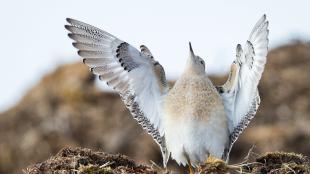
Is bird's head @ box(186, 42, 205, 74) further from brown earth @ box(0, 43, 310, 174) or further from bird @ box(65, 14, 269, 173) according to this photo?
brown earth @ box(0, 43, 310, 174)

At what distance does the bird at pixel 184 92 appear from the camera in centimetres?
1147

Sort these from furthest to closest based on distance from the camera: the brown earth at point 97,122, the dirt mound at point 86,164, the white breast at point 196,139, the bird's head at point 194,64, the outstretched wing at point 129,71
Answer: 1. the brown earth at point 97,122
2. the outstretched wing at point 129,71
3. the bird's head at point 194,64
4. the white breast at point 196,139
5. the dirt mound at point 86,164

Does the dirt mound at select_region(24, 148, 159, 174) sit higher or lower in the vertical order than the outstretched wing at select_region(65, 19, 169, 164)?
lower

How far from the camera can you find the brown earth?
69.0 ft

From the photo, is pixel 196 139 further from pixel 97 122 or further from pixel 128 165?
pixel 97 122

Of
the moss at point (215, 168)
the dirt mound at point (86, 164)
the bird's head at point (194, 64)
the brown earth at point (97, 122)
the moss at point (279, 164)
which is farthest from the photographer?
the brown earth at point (97, 122)

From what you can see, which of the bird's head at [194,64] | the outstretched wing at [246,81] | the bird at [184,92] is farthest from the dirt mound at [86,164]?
the bird's head at [194,64]

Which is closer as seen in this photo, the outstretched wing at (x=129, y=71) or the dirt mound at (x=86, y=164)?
the dirt mound at (x=86, y=164)

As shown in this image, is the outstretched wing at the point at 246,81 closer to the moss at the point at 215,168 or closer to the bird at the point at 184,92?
the bird at the point at 184,92

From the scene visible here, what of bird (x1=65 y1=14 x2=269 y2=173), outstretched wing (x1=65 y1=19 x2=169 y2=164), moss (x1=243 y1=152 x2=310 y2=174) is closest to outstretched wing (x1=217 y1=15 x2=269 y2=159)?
bird (x1=65 y1=14 x2=269 y2=173)

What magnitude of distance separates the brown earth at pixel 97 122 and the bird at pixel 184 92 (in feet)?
24.2

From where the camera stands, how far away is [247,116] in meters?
11.8

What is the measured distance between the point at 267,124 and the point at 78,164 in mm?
13222

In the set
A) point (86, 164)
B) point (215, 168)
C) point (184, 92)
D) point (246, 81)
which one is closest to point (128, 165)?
point (86, 164)
